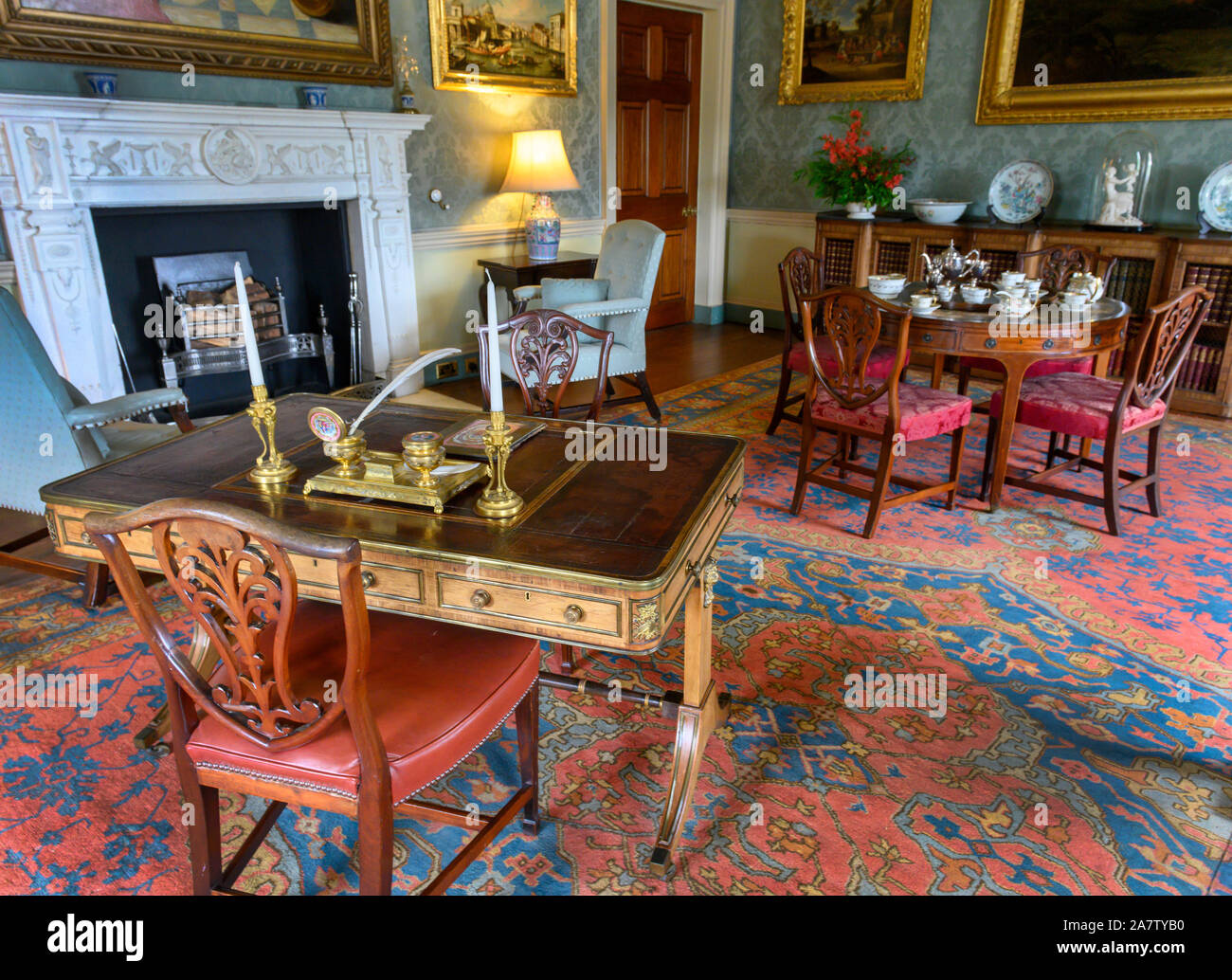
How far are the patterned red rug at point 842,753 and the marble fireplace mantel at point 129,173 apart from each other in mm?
1602

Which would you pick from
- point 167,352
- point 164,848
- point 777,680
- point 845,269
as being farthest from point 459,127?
point 164,848

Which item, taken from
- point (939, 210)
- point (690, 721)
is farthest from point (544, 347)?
point (939, 210)

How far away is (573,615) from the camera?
1.53 m

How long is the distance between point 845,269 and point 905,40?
1622 millimetres

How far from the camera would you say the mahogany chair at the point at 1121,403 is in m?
3.38

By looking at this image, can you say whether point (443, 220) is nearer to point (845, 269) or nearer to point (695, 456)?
point (845, 269)

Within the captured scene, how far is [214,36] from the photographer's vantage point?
4234 mm

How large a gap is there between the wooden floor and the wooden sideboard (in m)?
1.32

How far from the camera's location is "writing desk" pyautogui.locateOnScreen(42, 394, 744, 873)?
5.05 ft

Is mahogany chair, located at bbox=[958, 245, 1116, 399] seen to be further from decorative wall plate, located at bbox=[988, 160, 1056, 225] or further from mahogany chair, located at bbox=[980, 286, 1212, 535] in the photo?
decorative wall plate, located at bbox=[988, 160, 1056, 225]

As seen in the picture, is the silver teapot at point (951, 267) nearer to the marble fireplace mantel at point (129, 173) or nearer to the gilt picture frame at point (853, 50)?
the gilt picture frame at point (853, 50)

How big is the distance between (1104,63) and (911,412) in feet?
11.2

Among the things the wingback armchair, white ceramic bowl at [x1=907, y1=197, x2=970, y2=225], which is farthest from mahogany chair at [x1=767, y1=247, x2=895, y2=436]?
white ceramic bowl at [x1=907, y1=197, x2=970, y2=225]
